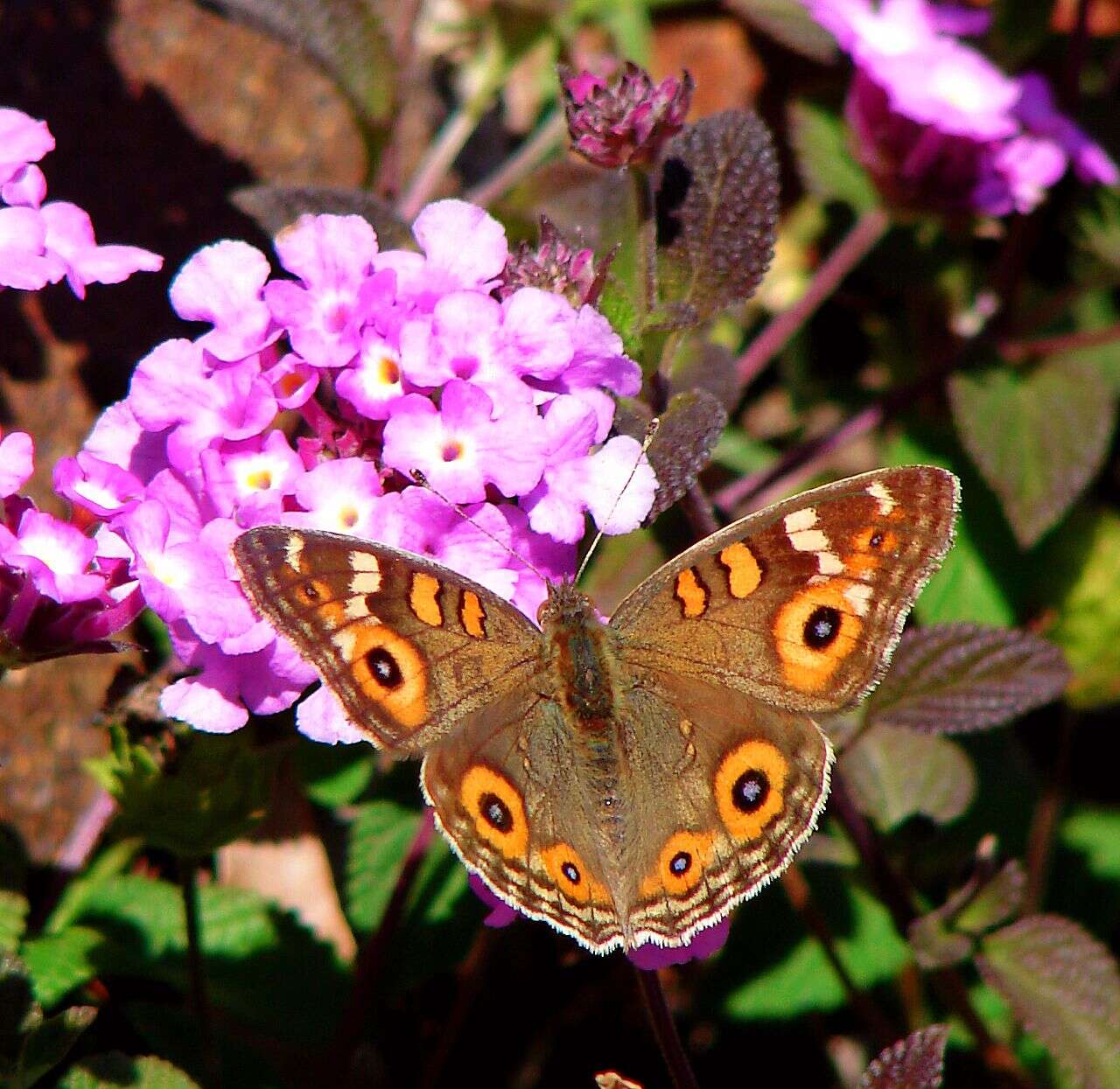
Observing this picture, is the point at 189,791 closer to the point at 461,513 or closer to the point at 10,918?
the point at 10,918

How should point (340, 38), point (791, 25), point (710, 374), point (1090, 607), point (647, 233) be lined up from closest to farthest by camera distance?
point (647, 233) < point (710, 374) < point (340, 38) < point (1090, 607) < point (791, 25)

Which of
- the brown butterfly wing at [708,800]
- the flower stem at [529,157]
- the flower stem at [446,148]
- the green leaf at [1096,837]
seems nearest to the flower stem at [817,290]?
the flower stem at [529,157]

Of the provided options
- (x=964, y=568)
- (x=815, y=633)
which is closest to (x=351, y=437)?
(x=815, y=633)

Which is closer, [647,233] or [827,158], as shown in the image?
[647,233]

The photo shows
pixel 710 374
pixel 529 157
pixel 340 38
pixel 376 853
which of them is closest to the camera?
pixel 710 374

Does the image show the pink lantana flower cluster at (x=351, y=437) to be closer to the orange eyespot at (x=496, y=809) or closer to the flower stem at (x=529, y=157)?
the orange eyespot at (x=496, y=809)

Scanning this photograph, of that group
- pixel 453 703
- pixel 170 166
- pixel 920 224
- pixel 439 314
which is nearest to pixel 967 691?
pixel 453 703

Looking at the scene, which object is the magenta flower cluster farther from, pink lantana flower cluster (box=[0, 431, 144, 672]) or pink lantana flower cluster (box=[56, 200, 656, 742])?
pink lantana flower cluster (box=[0, 431, 144, 672])

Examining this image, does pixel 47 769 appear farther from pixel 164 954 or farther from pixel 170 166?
pixel 170 166
